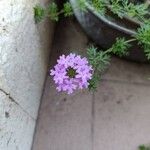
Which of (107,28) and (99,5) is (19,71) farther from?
(107,28)

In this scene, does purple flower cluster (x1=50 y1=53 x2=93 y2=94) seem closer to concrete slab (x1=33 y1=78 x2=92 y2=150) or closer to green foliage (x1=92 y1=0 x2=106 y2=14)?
green foliage (x1=92 y1=0 x2=106 y2=14)

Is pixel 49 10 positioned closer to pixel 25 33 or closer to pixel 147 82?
pixel 25 33

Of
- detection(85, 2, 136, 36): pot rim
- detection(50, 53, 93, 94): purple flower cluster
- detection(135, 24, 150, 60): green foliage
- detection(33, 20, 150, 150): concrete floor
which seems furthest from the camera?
detection(33, 20, 150, 150): concrete floor

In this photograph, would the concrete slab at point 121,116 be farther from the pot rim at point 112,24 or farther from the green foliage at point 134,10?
the green foliage at point 134,10

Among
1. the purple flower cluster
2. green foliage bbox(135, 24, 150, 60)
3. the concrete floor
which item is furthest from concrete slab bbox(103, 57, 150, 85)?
the purple flower cluster

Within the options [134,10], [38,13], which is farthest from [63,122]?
[134,10]

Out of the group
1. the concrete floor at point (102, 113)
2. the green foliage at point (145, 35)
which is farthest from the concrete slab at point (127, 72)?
the green foliage at point (145, 35)
